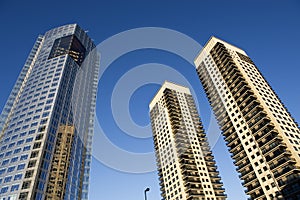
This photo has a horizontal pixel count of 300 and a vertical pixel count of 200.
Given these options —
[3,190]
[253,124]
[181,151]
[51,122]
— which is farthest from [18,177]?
[253,124]

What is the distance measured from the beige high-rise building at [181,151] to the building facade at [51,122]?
35369 millimetres

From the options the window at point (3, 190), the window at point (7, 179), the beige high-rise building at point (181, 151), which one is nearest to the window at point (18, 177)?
the window at point (7, 179)

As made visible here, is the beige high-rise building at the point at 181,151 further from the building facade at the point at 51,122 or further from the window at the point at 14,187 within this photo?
the window at the point at 14,187

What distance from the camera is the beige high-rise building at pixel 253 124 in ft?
200

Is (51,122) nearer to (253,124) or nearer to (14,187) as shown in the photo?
(14,187)

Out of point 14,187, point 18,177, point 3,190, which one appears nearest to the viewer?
point 14,187

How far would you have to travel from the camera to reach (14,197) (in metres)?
66.2

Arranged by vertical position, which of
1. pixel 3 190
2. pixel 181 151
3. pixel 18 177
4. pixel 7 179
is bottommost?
pixel 3 190

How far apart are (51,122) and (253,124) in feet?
237

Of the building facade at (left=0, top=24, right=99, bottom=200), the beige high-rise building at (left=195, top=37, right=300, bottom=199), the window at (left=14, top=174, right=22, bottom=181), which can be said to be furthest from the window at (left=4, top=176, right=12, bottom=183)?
the beige high-rise building at (left=195, top=37, right=300, bottom=199)

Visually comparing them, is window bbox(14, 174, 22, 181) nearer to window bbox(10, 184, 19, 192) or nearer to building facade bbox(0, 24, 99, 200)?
building facade bbox(0, 24, 99, 200)

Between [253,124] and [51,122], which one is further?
[51,122]

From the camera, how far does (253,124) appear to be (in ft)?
241

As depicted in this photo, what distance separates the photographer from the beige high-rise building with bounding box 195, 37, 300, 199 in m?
60.8
